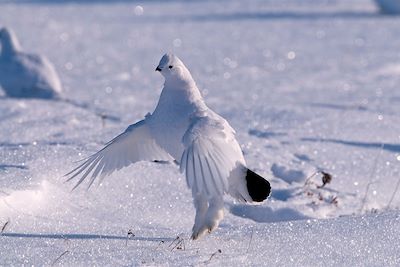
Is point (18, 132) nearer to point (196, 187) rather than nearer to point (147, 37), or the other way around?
point (196, 187)

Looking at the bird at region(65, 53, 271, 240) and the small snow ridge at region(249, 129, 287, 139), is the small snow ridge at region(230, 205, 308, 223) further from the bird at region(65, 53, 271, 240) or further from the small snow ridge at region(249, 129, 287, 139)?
the small snow ridge at region(249, 129, 287, 139)

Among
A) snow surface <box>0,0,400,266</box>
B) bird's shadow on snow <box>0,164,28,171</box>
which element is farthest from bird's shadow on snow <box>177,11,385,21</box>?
bird's shadow on snow <box>0,164,28,171</box>

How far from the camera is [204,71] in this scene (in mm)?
8805

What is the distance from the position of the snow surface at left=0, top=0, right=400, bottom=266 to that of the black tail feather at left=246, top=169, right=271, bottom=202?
0.13 m

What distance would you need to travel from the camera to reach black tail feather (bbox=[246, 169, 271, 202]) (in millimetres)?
3045

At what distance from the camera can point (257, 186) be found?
3049 millimetres

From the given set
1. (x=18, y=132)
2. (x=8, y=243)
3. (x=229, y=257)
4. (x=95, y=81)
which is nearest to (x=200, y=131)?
(x=229, y=257)

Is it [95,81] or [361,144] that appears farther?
[95,81]

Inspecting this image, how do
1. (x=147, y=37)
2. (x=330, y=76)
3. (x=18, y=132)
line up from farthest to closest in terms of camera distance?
(x=147, y=37)
(x=330, y=76)
(x=18, y=132)

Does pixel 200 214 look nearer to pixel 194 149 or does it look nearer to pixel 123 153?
pixel 194 149

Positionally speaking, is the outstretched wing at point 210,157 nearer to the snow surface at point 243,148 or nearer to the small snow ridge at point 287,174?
the snow surface at point 243,148

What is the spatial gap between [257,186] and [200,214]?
23cm

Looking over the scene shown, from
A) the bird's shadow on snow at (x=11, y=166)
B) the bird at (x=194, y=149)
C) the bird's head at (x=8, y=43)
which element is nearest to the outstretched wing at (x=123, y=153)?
the bird at (x=194, y=149)

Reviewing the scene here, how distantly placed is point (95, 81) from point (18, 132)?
3427mm
